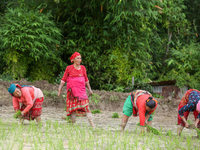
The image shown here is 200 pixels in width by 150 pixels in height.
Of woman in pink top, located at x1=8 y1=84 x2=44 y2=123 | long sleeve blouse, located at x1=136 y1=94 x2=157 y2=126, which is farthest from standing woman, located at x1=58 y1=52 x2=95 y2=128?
long sleeve blouse, located at x1=136 y1=94 x2=157 y2=126

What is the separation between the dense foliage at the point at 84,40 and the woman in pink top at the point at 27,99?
6.05m

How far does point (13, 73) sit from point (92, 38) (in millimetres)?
4075

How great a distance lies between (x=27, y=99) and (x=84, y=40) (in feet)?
→ 26.7

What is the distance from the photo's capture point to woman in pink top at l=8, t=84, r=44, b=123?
469 centimetres

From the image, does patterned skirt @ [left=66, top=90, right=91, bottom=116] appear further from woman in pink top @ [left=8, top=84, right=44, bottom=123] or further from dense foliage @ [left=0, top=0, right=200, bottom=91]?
dense foliage @ [left=0, top=0, right=200, bottom=91]

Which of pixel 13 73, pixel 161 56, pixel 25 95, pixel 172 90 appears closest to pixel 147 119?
pixel 25 95

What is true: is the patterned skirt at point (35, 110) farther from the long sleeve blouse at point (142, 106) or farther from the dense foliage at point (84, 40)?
the dense foliage at point (84, 40)

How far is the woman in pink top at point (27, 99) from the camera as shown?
4.69m

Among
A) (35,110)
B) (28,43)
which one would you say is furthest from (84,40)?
(35,110)

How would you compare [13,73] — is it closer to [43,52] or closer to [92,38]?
[43,52]

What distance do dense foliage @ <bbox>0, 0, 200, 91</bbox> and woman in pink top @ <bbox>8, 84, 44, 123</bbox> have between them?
19.8 ft

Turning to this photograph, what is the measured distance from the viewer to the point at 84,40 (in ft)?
41.3

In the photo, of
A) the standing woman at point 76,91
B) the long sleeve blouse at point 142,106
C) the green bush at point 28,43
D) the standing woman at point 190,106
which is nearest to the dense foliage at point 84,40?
the green bush at point 28,43

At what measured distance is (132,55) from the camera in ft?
42.0
